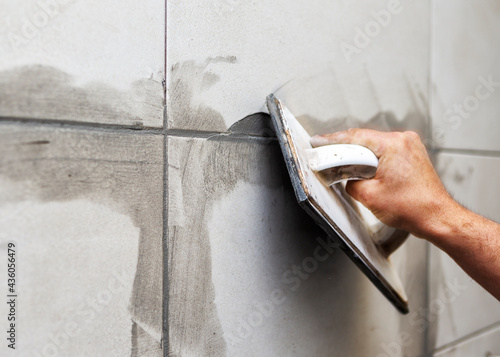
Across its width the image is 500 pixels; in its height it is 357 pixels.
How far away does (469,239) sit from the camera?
0.75 meters

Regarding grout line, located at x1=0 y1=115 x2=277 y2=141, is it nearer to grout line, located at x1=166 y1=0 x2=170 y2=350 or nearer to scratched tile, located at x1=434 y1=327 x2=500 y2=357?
grout line, located at x1=166 y1=0 x2=170 y2=350

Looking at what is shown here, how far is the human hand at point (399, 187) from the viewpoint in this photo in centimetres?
71

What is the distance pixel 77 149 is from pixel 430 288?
933mm

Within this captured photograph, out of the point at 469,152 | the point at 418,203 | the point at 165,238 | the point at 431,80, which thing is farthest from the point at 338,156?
the point at 469,152

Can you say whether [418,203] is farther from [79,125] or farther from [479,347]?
[479,347]

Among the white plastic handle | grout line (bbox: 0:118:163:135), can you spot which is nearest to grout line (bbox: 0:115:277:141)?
grout line (bbox: 0:118:163:135)

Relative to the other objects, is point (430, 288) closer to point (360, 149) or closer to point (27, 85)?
point (360, 149)

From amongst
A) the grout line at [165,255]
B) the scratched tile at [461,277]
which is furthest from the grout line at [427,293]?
the grout line at [165,255]

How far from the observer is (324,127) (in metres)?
0.86

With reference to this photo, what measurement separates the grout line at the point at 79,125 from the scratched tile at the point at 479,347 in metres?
0.95

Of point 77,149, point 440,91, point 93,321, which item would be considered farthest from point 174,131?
point 440,91

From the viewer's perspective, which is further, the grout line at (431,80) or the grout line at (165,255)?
the grout line at (431,80)

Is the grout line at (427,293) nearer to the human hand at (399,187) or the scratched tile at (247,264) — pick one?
the scratched tile at (247,264)

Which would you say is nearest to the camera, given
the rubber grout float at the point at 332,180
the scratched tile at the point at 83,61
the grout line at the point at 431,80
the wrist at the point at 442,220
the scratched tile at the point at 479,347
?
the scratched tile at the point at 83,61
